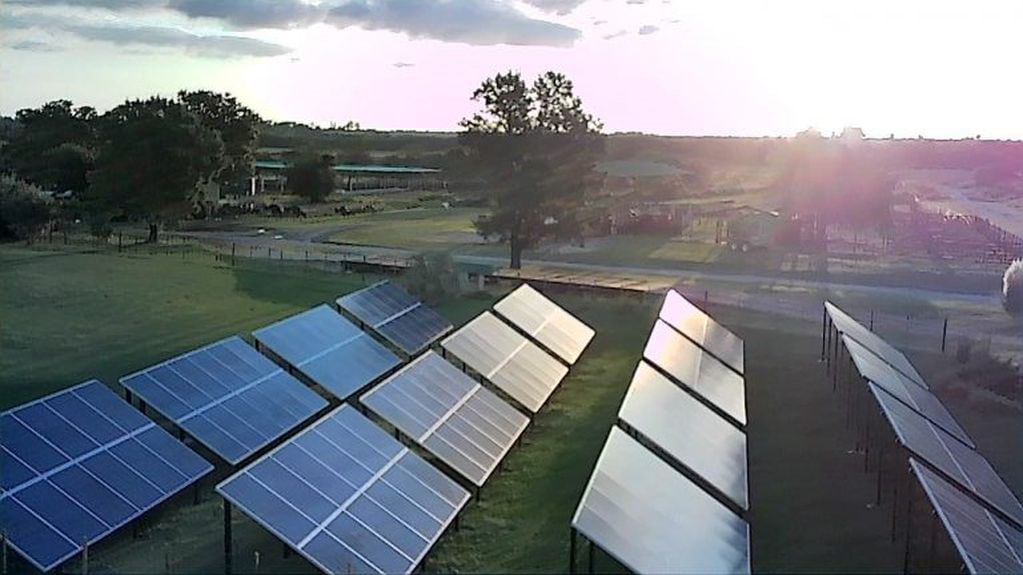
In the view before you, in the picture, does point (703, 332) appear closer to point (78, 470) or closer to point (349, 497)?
point (349, 497)

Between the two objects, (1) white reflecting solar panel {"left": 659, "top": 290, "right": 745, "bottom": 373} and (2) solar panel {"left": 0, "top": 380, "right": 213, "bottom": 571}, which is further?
(1) white reflecting solar panel {"left": 659, "top": 290, "right": 745, "bottom": 373}

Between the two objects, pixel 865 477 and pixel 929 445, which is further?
pixel 865 477

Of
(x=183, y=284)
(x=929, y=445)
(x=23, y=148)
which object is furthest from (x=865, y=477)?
(x=23, y=148)

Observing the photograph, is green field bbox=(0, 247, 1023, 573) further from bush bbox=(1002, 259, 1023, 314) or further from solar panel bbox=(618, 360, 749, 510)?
bush bbox=(1002, 259, 1023, 314)

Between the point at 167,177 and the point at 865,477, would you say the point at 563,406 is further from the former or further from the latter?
the point at 167,177

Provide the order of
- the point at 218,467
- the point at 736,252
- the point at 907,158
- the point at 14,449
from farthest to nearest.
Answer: the point at 907,158, the point at 736,252, the point at 218,467, the point at 14,449

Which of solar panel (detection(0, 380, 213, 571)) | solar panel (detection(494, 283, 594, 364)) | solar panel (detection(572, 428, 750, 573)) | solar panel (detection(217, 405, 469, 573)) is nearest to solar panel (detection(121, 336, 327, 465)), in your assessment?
solar panel (detection(0, 380, 213, 571))
